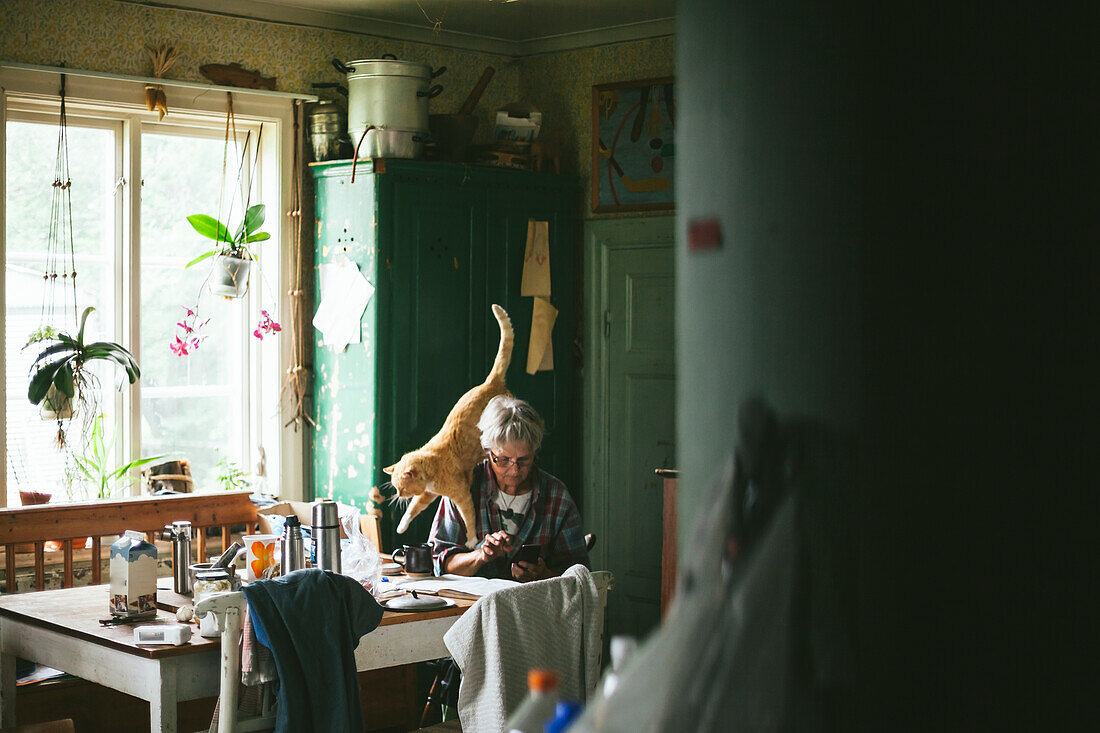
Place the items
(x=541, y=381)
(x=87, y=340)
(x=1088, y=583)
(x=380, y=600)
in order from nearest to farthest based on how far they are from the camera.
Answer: (x=1088, y=583), (x=380, y=600), (x=87, y=340), (x=541, y=381)

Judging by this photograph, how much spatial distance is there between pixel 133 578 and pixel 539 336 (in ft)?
7.43

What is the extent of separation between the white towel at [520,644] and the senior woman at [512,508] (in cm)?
73

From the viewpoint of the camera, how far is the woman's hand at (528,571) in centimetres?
323

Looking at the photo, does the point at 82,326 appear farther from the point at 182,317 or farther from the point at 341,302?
the point at 341,302

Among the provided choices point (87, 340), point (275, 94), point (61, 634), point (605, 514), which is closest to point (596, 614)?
point (61, 634)

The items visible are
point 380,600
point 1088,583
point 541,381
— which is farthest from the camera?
point 541,381

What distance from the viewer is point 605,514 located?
467 centimetres

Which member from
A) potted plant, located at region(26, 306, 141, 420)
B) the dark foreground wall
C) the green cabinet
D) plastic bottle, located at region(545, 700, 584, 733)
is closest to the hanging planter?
potted plant, located at region(26, 306, 141, 420)

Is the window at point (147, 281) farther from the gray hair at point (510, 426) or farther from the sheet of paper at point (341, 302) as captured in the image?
the gray hair at point (510, 426)

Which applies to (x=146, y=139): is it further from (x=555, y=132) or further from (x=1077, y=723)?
(x=1077, y=723)

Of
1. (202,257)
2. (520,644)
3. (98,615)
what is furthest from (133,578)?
(202,257)

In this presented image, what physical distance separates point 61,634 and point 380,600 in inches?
30.9

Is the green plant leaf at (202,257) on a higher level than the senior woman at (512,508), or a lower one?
higher

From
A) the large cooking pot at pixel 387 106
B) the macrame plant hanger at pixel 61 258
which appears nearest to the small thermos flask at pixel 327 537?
the macrame plant hanger at pixel 61 258
